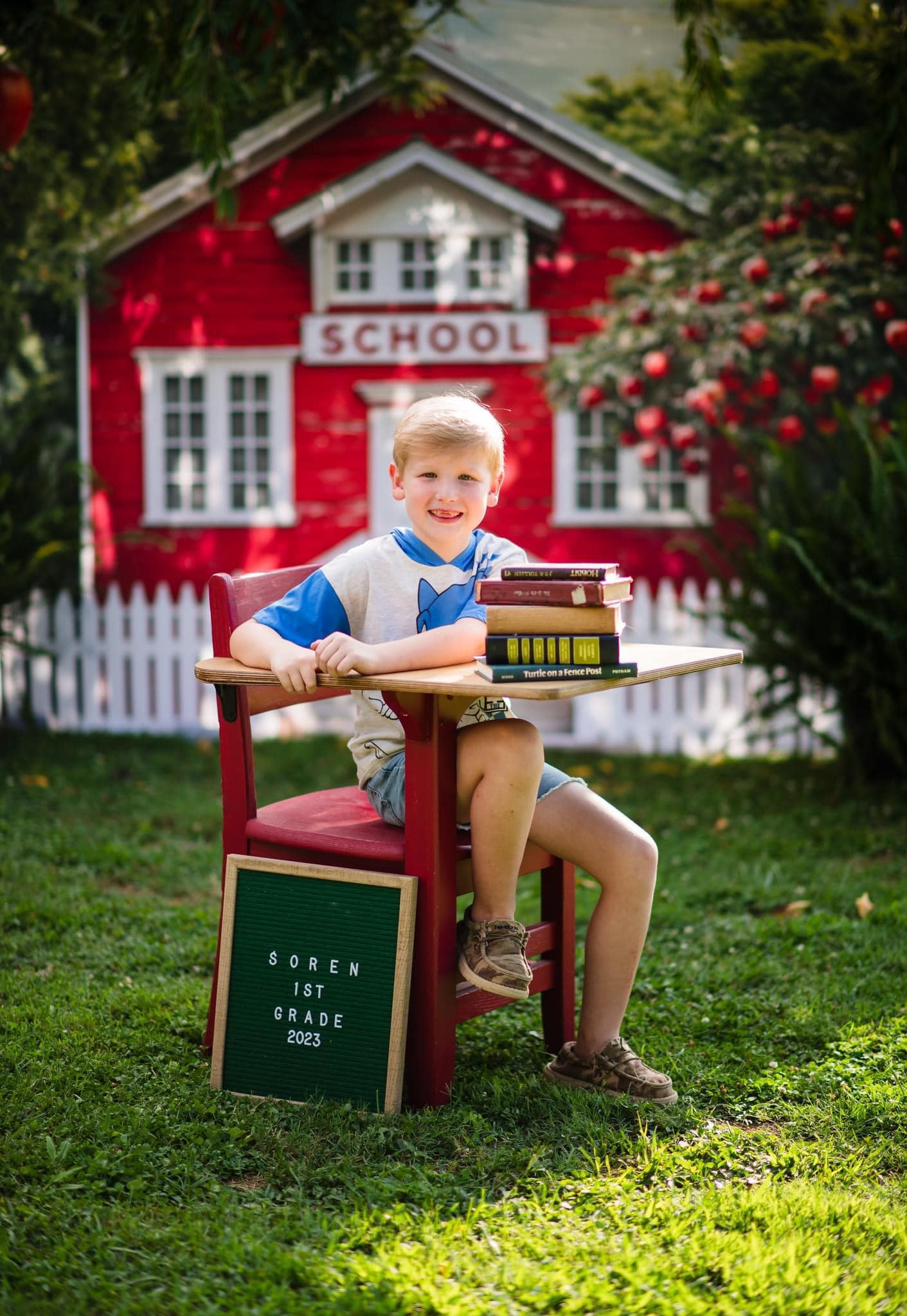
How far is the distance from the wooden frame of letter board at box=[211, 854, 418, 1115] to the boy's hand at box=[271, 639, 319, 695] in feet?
1.55

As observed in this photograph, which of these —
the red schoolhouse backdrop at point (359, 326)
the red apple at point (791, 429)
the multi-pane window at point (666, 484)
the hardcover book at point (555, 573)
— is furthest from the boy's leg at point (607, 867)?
the multi-pane window at point (666, 484)

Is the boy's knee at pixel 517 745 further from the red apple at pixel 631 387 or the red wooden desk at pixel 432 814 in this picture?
the red apple at pixel 631 387

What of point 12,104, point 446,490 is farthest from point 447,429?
point 12,104

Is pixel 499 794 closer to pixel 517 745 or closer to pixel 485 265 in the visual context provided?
pixel 517 745

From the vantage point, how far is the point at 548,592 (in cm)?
288

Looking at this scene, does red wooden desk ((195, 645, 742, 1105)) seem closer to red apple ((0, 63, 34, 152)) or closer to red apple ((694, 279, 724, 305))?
red apple ((0, 63, 34, 152))

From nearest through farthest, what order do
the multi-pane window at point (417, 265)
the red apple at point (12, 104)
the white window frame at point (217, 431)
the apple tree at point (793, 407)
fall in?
the red apple at point (12, 104) < the apple tree at point (793, 407) < the multi-pane window at point (417, 265) < the white window frame at point (217, 431)

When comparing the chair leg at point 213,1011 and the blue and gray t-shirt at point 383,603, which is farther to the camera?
the chair leg at point 213,1011

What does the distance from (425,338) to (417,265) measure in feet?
2.21

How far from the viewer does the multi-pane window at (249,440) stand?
11.5 meters

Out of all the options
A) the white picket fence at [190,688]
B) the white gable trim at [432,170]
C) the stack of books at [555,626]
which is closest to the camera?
the stack of books at [555,626]

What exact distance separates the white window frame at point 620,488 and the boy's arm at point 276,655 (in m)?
8.03

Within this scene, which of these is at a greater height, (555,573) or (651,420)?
(651,420)

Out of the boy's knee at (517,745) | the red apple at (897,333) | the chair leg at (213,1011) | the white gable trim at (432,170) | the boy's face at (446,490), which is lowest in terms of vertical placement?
the chair leg at (213,1011)
